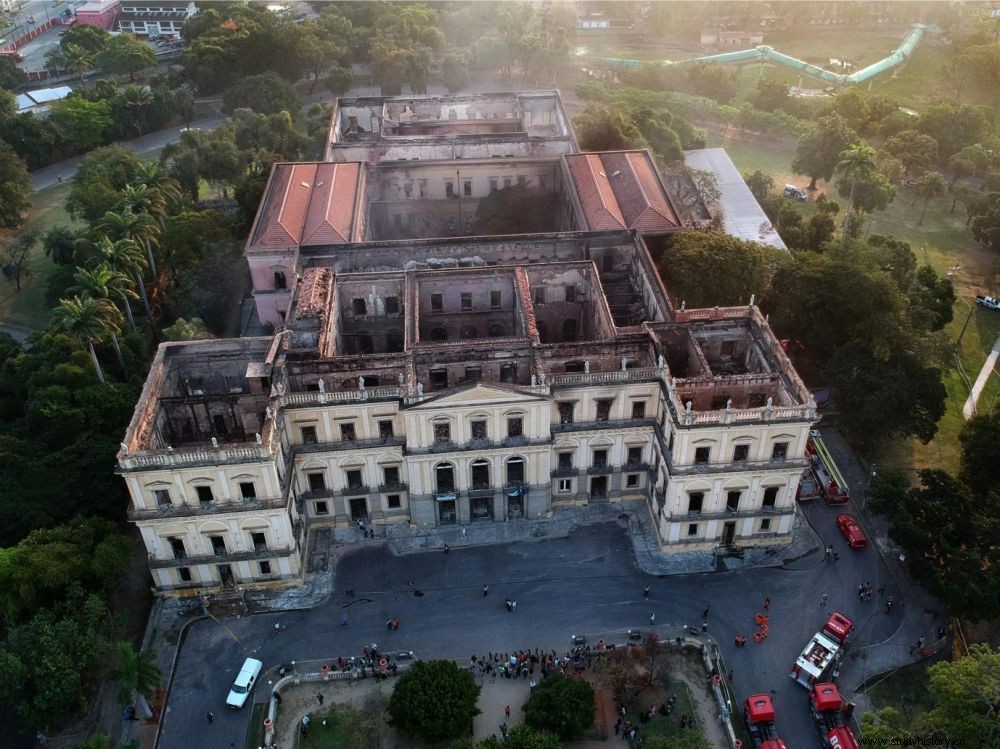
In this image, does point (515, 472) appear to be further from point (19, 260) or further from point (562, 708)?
point (19, 260)

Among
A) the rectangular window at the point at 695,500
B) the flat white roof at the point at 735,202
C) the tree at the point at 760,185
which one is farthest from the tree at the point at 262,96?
the rectangular window at the point at 695,500

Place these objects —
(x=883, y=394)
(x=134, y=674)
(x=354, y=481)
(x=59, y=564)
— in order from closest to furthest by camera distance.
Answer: (x=134, y=674), (x=59, y=564), (x=354, y=481), (x=883, y=394)

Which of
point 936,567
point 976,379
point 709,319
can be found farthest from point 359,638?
point 976,379

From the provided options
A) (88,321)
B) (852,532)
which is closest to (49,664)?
(88,321)

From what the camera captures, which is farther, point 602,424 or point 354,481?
point 354,481

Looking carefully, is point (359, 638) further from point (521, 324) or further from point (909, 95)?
point (909, 95)

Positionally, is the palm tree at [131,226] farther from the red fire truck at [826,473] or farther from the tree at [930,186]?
the tree at [930,186]

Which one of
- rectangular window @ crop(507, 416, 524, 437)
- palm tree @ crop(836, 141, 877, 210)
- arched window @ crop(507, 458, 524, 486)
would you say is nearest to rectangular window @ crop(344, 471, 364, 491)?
arched window @ crop(507, 458, 524, 486)
